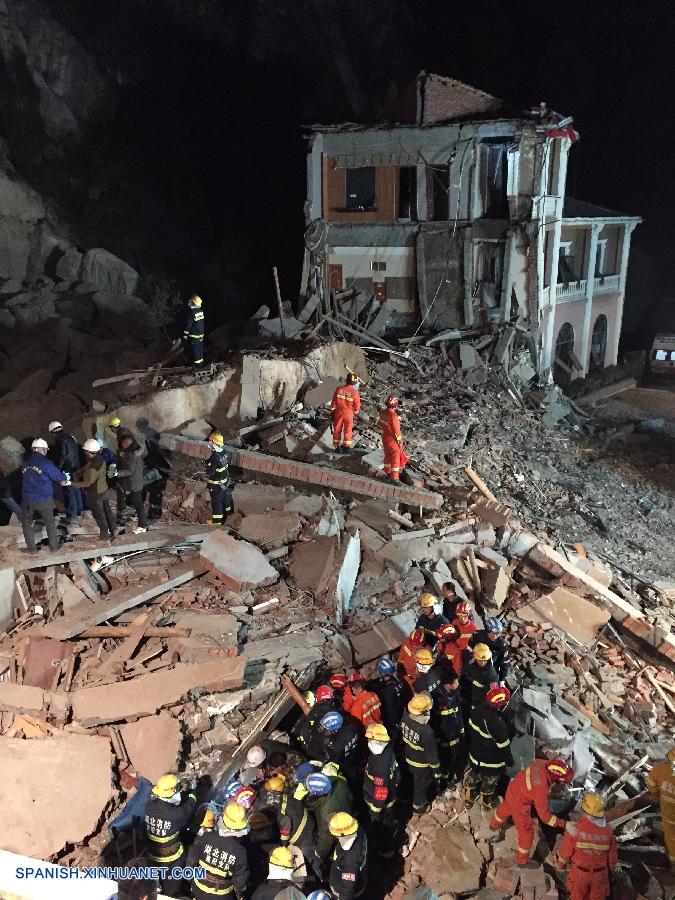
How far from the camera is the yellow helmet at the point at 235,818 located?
581cm

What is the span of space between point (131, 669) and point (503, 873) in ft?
15.0

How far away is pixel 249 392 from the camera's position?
538 inches

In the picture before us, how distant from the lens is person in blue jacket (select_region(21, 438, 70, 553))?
31.2 ft

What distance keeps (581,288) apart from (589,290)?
1.76 feet

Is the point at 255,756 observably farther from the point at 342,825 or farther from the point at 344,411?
the point at 344,411

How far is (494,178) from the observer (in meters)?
22.6

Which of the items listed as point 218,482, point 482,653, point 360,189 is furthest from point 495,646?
point 360,189

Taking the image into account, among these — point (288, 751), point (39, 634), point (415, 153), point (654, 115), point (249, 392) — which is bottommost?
point (288, 751)

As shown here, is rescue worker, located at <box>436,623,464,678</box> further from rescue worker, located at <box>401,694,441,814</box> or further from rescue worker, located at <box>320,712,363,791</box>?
rescue worker, located at <box>320,712,363,791</box>

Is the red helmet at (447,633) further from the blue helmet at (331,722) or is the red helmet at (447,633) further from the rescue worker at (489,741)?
the blue helmet at (331,722)

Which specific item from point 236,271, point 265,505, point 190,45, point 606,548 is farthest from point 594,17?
point 265,505

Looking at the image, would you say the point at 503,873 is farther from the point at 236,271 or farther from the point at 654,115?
the point at 654,115

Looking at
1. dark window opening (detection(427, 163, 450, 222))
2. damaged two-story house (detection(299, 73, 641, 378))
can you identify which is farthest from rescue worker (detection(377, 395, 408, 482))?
dark window opening (detection(427, 163, 450, 222))

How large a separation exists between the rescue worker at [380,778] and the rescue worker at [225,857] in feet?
4.24
